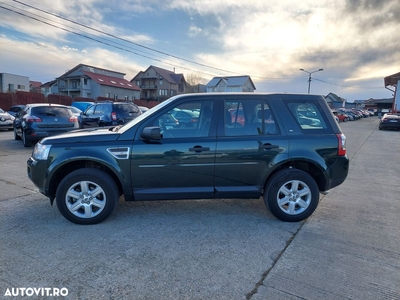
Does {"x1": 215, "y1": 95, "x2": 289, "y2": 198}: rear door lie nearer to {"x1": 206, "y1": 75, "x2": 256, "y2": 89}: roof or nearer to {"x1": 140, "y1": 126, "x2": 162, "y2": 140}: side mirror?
{"x1": 140, "y1": 126, "x2": 162, "y2": 140}: side mirror

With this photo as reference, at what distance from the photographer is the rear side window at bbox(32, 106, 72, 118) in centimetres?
909

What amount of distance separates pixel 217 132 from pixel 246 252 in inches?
62.2

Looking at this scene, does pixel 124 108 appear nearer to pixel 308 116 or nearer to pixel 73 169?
pixel 73 169

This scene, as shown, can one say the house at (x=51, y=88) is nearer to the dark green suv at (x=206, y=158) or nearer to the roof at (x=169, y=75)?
the roof at (x=169, y=75)

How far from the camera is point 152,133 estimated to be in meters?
3.31

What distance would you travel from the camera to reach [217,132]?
11.7ft

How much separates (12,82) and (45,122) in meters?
49.7

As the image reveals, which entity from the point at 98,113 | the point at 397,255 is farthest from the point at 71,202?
the point at 98,113

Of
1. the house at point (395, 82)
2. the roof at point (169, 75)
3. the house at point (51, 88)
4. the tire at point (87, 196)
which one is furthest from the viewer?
the roof at point (169, 75)

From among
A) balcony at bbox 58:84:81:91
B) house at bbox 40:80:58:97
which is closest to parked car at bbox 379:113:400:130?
balcony at bbox 58:84:81:91

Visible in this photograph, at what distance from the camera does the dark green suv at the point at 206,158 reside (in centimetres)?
345

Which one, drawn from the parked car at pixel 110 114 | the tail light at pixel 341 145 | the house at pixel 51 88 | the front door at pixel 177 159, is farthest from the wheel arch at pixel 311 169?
the house at pixel 51 88

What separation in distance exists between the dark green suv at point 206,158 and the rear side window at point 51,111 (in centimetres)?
642

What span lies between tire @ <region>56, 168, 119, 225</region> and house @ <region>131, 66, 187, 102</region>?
5887 cm
